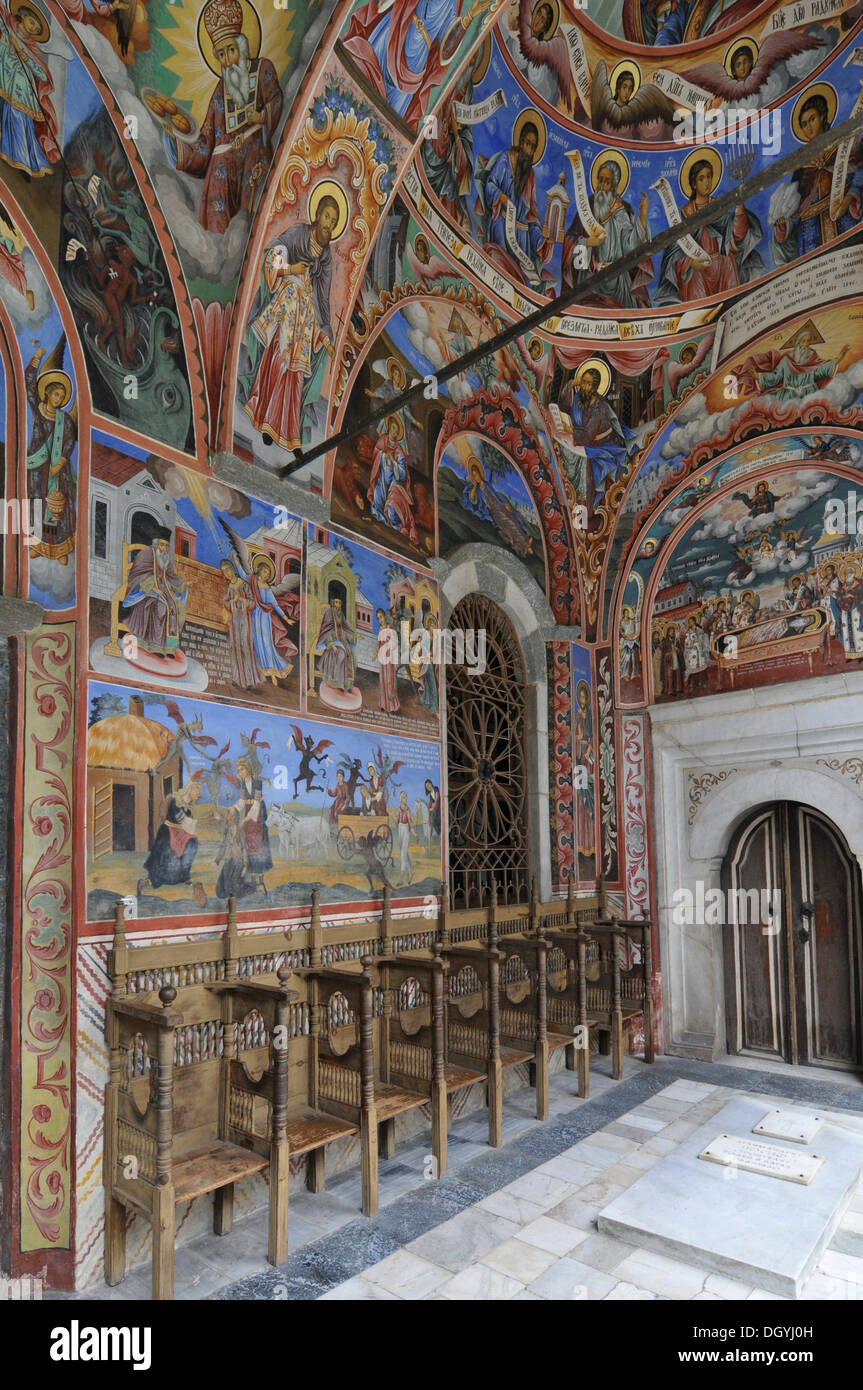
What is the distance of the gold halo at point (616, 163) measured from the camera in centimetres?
680

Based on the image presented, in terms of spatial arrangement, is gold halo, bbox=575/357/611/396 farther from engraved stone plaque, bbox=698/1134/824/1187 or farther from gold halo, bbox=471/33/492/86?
engraved stone plaque, bbox=698/1134/824/1187

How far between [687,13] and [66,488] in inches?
221

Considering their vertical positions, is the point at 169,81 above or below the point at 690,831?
above

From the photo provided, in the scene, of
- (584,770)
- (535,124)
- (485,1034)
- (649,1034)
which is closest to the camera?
(485,1034)

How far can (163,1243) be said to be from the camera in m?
3.71

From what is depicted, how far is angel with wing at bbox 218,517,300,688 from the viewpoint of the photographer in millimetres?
5324

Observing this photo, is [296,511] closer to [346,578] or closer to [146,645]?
[346,578]

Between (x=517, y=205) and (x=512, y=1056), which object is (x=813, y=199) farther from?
(x=512, y=1056)

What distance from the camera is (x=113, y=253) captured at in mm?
4648

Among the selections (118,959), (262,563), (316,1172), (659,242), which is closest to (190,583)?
(262,563)

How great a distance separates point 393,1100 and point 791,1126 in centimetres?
273

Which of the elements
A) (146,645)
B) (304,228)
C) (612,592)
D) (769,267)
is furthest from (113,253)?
(612,592)

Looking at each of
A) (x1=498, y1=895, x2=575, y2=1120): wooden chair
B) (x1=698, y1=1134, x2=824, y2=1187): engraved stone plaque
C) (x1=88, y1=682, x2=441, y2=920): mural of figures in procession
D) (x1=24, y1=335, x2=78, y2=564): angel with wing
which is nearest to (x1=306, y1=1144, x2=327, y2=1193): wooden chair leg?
(x1=88, y1=682, x2=441, y2=920): mural of figures in procession

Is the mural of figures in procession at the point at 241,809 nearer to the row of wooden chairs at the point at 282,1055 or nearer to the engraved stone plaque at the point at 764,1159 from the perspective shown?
the row of wooden chairs at the point at 282,1055
